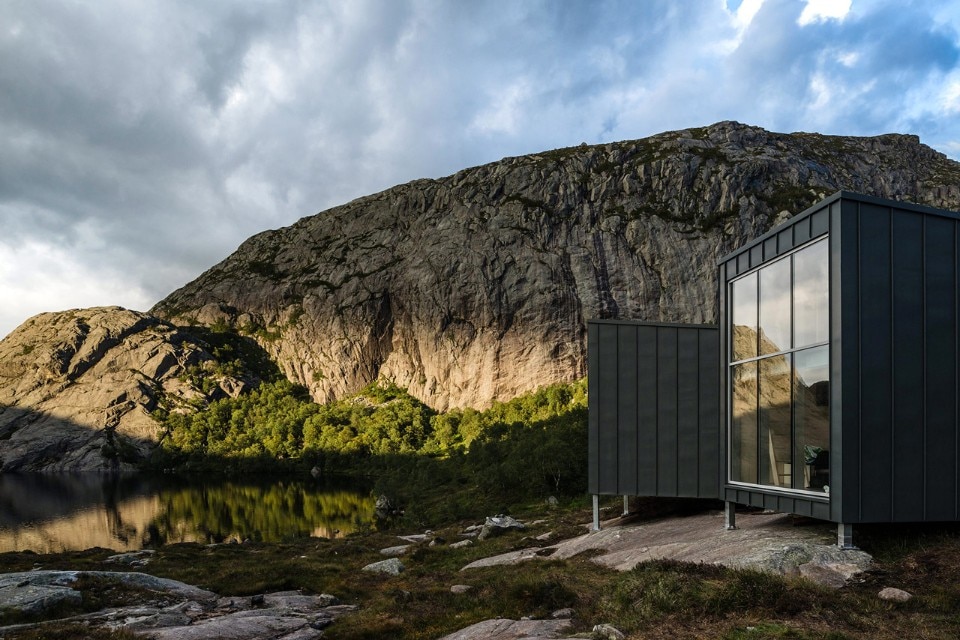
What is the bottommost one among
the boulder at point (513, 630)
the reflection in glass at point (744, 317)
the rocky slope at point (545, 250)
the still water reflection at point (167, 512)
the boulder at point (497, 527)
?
the still water reflection at point (167, 512)

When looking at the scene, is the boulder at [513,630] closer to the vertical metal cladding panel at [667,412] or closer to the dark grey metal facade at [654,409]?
the dark grey metal facade at [654,409]

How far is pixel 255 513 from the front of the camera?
72.6 meters

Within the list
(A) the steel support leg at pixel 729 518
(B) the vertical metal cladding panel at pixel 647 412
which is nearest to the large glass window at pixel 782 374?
(A) the steel support leg at pixel 729 518

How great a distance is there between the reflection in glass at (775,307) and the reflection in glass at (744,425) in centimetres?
122

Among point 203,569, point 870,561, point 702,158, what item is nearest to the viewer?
point 870,561

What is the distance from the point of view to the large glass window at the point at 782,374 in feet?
50.8

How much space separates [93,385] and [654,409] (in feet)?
553

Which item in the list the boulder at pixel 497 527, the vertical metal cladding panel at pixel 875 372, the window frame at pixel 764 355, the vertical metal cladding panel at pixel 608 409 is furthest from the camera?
the boulder at pixel 497 527

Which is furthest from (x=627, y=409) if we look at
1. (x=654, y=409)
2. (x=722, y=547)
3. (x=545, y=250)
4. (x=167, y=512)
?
(x=545, y=250)

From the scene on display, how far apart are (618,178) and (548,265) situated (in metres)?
28.5

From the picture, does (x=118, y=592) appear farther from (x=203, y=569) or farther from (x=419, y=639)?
(x=419, y=639)

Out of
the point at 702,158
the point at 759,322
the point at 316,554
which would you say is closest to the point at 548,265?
the point at 702,158

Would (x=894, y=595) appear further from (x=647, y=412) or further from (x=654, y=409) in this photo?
(x=647, y=412)

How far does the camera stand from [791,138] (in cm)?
15712
